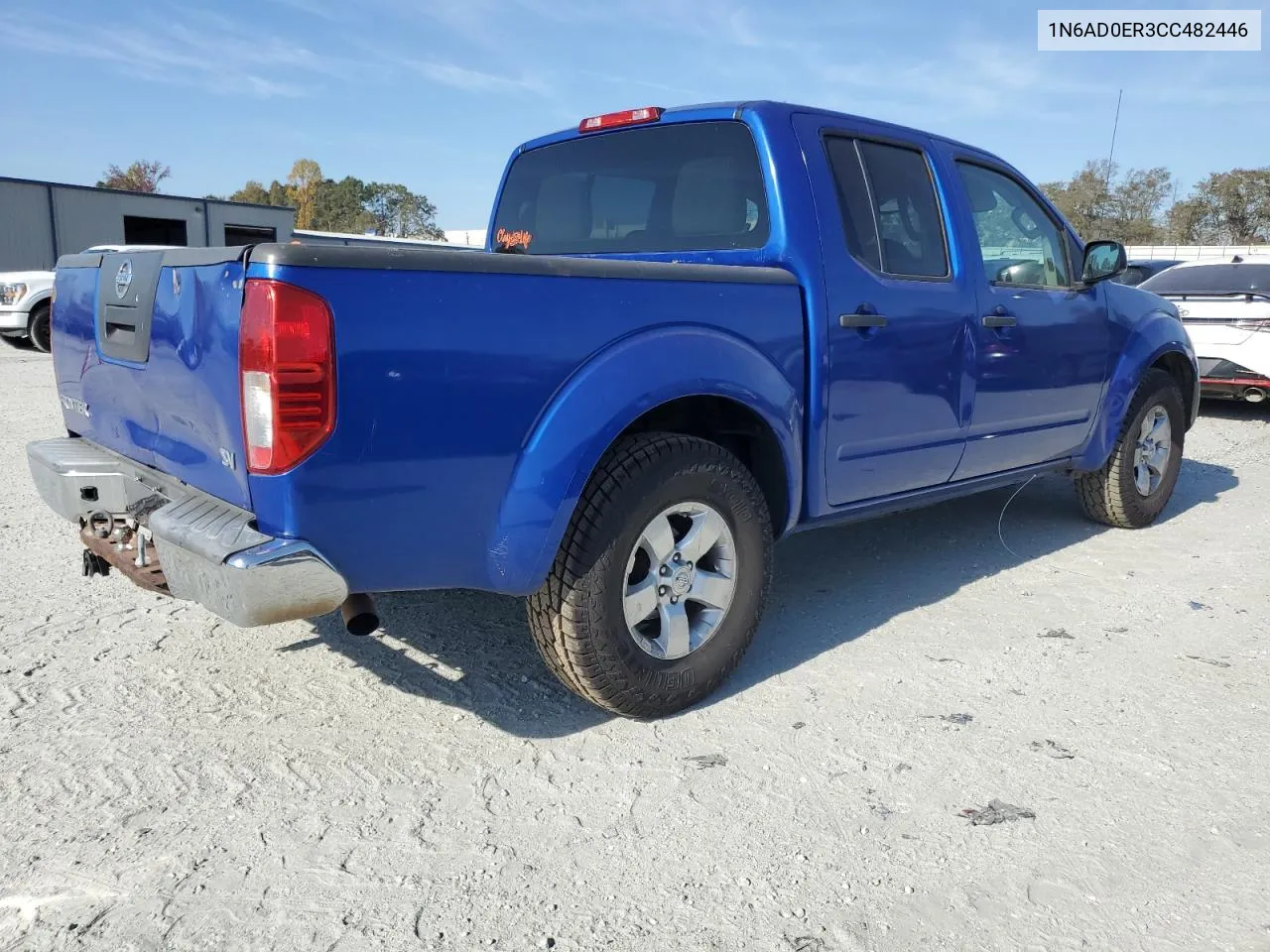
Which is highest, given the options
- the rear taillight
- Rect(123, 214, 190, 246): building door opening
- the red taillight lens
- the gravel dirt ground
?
Rect(123, 214, 190, 246): building door opening

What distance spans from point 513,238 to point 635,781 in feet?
8.81

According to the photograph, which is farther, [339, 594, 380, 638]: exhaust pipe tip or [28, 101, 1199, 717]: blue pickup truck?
[339, 594, 380, 638]: exhaust pipe tip

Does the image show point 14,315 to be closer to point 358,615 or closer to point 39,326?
point 39,326

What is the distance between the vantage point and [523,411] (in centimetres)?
259

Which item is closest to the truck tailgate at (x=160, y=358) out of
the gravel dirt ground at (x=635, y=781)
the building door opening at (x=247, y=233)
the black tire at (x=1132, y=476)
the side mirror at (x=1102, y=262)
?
the gravel dirt ground at (x=635, y=781)

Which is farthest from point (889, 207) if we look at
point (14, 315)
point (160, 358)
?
point (14, 315)

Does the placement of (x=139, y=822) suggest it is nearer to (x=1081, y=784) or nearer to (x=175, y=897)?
(x=175, y=897)

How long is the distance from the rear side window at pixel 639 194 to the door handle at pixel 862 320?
39 cm

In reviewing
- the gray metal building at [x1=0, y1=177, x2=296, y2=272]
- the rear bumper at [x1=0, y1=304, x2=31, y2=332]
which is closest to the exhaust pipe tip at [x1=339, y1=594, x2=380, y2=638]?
the rear bumper at [x1=0, y1=304, x2=31, y2=332]

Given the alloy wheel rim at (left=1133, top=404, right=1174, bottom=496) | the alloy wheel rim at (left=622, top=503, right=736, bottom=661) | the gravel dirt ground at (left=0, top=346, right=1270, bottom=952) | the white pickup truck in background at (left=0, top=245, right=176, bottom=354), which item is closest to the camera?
the gravel dirt ground at (left=0, top=346, right=1270, bottom=952)

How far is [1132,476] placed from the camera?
5414 mm

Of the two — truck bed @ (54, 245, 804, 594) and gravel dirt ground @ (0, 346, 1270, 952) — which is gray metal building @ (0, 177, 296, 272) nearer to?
gravel dirt ground @ (0, 346, 1270, 952)

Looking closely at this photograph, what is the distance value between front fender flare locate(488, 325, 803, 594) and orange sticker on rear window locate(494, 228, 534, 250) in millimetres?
1743

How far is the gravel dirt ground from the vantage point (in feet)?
7.13
